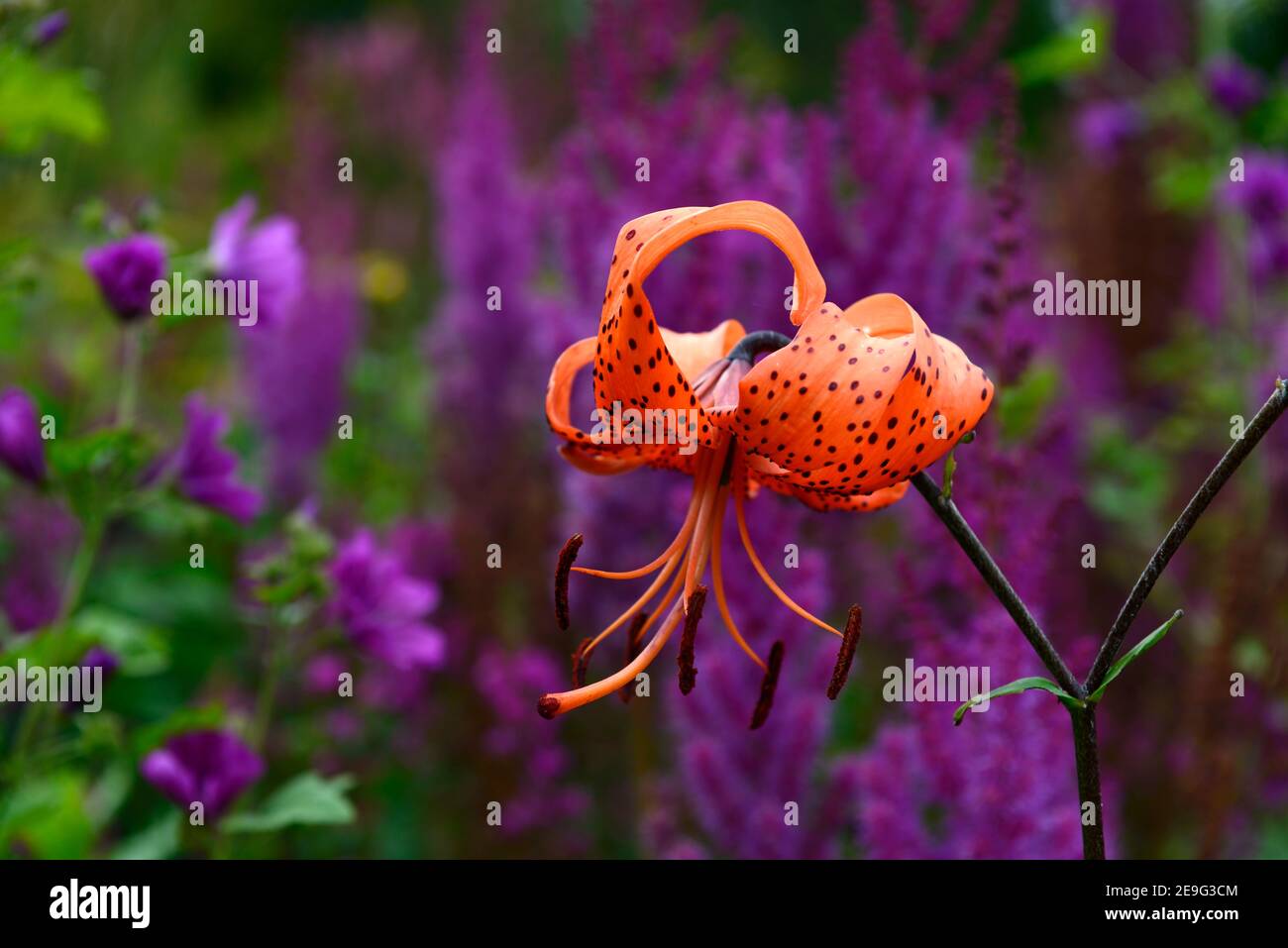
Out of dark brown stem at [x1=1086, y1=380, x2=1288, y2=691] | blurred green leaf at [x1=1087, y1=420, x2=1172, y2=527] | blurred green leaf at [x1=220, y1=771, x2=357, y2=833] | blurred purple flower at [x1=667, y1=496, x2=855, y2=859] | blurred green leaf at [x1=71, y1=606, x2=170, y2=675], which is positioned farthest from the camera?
blurred green leaf at [x1=1087, y1=420, x2=1172, y2=527]

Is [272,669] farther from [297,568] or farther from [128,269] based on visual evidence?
[128,269]

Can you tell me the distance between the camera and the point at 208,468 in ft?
4.30

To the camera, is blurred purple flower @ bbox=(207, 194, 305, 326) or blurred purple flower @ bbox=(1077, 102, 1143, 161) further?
blurred purple flower @ bbox=(1077, 102, 1143, 161)

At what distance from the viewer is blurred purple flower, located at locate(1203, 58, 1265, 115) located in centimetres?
225

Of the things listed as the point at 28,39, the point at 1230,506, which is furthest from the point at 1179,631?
the point at 28,39

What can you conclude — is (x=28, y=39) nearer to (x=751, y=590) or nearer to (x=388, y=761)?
(x=751, y=590)

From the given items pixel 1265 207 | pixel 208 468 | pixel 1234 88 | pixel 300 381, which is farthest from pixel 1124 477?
pixel 208 468

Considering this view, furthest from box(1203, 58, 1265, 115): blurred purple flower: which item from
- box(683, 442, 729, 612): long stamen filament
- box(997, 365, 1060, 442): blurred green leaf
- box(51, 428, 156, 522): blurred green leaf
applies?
box(51, 428, 156, 522): blurred green leaf

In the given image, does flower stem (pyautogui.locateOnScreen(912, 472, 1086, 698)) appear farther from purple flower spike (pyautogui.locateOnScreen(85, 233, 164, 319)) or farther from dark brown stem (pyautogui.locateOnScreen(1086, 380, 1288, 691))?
purple flower spike (pyautogui.locateOnScreen(85, 233, 164, 319))

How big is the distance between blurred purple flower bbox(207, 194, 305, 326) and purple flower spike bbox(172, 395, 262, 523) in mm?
154

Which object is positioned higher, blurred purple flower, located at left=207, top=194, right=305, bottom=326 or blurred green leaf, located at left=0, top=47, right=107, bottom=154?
blurred green leaf, located at left=0, top=47, right=107, bottom=154

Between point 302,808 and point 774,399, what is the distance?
61cm

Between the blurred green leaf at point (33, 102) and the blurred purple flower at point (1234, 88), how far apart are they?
1881 millimetres

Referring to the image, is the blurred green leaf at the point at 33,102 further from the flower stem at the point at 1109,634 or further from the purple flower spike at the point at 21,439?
the flower stem at the point at 1109,634
